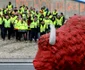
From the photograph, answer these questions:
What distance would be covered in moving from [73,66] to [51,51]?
8.2 inches

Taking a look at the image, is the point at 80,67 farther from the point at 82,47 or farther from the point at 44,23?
the point at 44,23

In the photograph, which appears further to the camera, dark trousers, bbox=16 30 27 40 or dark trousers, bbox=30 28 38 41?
dark trousers, bbox=16 30 27 40

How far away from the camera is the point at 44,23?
23953 millimetres

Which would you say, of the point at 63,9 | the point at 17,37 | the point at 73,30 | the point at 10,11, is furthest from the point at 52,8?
the point at 73,30

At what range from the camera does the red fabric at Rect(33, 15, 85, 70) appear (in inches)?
128

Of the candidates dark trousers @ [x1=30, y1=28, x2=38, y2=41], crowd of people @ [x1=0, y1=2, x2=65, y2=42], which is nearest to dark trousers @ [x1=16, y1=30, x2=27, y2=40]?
crowd of people @ [x1=0, y1=2, x2=65, y2=42]

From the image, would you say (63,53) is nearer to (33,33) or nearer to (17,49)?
(17,49)

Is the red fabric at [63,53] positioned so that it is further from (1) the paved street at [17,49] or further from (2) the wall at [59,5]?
(2) the wall at [59,5]

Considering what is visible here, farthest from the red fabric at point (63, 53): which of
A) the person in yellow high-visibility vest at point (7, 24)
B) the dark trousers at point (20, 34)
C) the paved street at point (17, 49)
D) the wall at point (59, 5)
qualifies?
the wall at point (59, 5)

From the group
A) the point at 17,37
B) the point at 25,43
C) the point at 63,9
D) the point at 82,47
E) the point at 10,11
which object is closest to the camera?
the point at 82,47

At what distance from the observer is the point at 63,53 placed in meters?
3.23

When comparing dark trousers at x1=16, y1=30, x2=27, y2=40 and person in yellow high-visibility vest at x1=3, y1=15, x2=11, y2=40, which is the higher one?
person in yellow high-visibility vest at x1=3, y1=15, x2=11, y2=40

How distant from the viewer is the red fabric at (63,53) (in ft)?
10.6

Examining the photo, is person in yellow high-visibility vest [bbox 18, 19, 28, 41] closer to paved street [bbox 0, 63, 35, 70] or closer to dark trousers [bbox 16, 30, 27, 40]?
dark trousers [bbox 16, 30, 27, 40]
